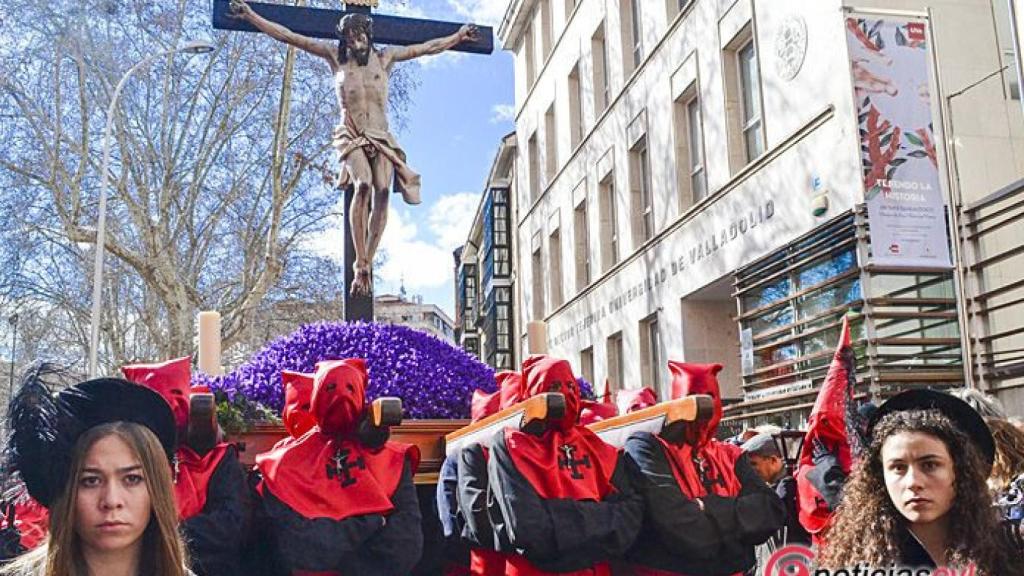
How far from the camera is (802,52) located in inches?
512

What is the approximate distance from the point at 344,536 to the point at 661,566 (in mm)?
1596

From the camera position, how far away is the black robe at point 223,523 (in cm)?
423

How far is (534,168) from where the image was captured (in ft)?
96.8

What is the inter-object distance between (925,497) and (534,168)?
88.8ft

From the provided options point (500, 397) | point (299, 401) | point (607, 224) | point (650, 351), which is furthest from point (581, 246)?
point (299, 401)

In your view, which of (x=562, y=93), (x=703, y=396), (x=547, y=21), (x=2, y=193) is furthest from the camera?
(x=547, y=21)

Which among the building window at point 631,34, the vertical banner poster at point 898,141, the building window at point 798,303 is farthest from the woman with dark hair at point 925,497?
the building window at point 631,34

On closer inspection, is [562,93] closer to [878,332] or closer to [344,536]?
[878,332]

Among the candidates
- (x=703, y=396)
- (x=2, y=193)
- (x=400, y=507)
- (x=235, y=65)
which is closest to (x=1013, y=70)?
(x=703, y=396)

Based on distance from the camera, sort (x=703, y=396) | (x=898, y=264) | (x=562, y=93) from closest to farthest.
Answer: (x=703, y=396) < (x=898, y=264) < (x=562, y=93)

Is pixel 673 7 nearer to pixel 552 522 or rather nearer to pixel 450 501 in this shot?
pixel 450 501

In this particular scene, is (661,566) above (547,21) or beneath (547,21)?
beneath

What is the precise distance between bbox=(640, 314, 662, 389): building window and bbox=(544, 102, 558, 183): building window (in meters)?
8.55

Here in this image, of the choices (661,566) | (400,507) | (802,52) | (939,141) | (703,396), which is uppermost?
(802,52)
